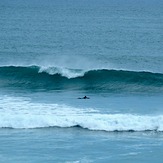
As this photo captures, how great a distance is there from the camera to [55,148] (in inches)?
1053

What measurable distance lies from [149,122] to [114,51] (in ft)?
80.6

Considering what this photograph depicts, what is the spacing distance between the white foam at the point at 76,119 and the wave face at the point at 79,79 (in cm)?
731

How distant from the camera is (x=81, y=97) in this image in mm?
36406

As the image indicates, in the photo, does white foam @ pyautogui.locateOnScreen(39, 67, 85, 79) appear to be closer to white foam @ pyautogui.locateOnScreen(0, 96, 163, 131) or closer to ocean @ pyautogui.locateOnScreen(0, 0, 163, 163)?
ocean @ pyautogui.locateOnScreen(0, 0, 163, 163)

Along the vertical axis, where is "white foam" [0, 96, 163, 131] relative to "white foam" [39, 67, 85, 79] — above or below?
below

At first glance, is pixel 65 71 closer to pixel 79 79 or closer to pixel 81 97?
pixel 79 79

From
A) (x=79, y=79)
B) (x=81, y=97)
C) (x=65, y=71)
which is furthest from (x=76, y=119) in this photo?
(x=65, y=71)

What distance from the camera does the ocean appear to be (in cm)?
2666

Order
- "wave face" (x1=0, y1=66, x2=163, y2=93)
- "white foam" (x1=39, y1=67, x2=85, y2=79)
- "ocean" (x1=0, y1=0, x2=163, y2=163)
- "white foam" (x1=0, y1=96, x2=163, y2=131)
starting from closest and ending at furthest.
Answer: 1. "ocean" (x1=0, y1=0, x2=163, y2=163)
2. "white foam" (x1=0, y1=96, x2=163, y2=131)
3. "wave face" (x1=0, y1=66, x2=163, y2=93)
4. "white foam" (x1=39, y1=67, x2=85, y2=79)

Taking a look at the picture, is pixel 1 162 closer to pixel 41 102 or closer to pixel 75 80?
pixel 41 102

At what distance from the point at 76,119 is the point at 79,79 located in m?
10.8

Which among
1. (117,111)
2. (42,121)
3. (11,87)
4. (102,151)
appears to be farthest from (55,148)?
(11,87)

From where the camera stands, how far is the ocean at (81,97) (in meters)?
26.7

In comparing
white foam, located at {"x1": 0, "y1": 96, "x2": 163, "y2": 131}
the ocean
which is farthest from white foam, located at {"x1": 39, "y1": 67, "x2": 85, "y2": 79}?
white foam, located at {"x1": 0, "y1": 96, "x2": 163, "y2": 131}
